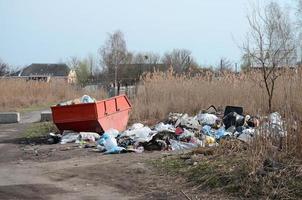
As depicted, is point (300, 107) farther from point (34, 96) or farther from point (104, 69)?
point (104, 69)

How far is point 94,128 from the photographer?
17094 mm

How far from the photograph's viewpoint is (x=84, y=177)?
10148 millimetres

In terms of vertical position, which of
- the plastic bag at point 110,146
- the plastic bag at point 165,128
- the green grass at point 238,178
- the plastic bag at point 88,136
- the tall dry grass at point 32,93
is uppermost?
the green grass at point 238,178

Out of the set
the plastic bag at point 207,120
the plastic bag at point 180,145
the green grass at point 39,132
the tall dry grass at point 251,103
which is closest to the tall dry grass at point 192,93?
the tall dry grass at point 251,103

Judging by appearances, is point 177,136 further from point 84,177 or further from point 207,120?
point 84,177

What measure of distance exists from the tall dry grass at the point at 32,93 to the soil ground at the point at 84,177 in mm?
24106

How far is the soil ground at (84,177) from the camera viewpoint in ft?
28.1

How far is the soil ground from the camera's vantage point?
8555 mm

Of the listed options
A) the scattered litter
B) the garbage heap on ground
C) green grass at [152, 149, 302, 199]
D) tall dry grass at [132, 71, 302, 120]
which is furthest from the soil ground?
tall dry grass at [132, 71, 302, 120]

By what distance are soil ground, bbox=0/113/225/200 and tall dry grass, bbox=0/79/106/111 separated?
24.1m

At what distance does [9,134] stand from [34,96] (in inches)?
917

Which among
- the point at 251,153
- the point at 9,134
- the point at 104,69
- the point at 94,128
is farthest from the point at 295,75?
the point at 104,69

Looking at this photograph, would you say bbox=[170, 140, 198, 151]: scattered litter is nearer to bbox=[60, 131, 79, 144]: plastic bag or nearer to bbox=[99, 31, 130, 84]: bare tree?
bbox=[60, 131, 79, 144]: plastic bag

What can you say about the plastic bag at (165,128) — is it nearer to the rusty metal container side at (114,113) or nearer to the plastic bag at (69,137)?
the rusty metal container side at (114,113)
